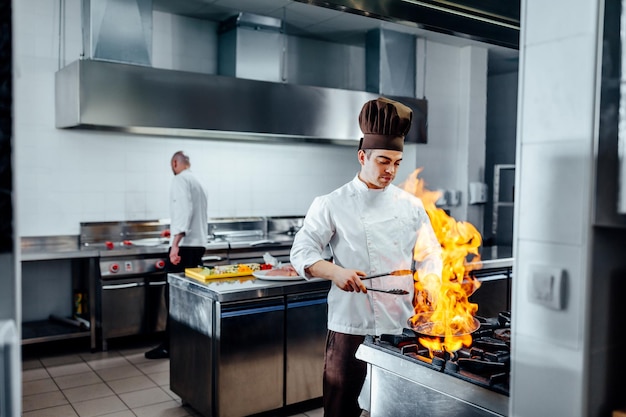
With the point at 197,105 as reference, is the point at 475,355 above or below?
below

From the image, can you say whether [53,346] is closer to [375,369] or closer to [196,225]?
[196,225]

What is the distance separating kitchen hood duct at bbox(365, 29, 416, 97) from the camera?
23.1ft

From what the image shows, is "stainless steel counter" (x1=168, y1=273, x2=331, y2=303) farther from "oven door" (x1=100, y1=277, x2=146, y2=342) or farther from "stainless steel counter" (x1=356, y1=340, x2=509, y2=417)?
"oven door" (x1=100, y1=277, x2=146, y2=342)

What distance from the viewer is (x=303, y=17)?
6.56m

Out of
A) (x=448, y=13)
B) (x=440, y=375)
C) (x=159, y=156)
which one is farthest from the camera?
(x=159, y=156)

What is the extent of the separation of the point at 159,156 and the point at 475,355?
4871mm

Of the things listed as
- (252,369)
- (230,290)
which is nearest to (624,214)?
(230,290)

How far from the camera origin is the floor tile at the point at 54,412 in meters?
3.97

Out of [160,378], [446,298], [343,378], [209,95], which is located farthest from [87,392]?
[446,298]

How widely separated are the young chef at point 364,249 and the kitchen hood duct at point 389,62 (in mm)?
4212

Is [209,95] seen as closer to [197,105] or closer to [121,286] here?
[197,105]

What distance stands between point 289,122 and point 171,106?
51.4 inches

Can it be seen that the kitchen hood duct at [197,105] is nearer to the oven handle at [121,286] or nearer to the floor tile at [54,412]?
the oven handle at [121,286]

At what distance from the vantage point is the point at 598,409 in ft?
5.10
